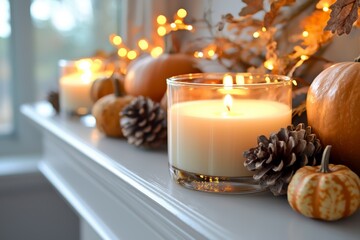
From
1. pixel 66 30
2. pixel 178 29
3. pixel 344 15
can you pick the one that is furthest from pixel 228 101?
pixel 66 30

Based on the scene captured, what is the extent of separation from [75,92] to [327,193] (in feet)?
2.42

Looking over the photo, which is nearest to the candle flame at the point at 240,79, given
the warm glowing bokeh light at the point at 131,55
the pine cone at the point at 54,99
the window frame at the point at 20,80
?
the warm glowing bokeh light at the point at 131,55

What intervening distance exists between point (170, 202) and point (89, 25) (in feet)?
3.60

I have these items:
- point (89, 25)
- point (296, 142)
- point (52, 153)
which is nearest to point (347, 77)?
point (296, 142)

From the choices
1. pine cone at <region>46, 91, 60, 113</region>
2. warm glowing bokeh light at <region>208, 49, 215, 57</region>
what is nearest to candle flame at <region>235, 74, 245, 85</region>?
warm glowing bokeh light at <region>208, 49, 215, 57</region>

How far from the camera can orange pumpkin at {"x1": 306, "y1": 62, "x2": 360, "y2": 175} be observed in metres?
0.52

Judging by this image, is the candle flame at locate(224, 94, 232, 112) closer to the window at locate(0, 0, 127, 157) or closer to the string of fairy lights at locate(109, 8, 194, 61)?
the string of fairy lights at locate(109, 8, 194, 61)

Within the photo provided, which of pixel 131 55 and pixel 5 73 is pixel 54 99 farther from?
pixel 5 73

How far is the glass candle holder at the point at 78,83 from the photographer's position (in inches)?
42.6

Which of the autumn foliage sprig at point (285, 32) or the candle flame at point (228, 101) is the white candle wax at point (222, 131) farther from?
the autumn foliage sprig at point (285, 32)

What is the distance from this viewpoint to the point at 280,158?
512 mm

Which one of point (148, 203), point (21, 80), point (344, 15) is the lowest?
point (148, 203)

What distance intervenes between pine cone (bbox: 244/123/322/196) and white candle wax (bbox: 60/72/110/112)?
2.09 ft

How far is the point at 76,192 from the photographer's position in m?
1.02
